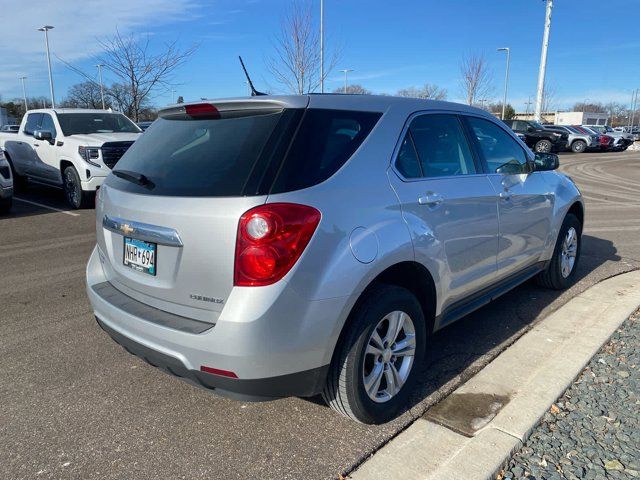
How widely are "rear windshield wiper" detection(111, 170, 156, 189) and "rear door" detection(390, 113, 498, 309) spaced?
132 cm

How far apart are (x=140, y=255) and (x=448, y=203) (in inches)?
71.1

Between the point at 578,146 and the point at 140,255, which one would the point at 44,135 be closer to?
the point at 140,255

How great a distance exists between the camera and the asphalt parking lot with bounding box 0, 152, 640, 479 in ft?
8.24

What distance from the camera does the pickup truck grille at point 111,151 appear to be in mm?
9484

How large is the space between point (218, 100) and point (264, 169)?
2.32 ft

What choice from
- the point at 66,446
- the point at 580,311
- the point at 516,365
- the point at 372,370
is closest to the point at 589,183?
the point at 580,311

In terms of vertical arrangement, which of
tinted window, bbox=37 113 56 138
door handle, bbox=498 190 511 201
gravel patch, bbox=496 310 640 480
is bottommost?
gravel patch, bbox=496 310 640 480

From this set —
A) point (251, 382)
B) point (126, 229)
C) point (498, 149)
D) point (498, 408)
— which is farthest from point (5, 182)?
point (498, 408)

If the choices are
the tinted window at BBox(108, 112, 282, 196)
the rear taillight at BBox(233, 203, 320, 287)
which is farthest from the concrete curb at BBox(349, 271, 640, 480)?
the tinted window at BBox(108, 112, 282, 196)

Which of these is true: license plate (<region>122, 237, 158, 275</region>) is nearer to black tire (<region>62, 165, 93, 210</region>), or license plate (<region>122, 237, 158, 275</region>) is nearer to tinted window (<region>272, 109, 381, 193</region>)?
tinted window (<region>272, 109, 381, 193</region>)

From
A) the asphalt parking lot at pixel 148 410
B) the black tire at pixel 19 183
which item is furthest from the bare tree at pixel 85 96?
the asphalt parking lot at pixel 148 410

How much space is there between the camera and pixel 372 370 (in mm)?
2766

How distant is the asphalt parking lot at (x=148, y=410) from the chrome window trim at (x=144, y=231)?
1.05m

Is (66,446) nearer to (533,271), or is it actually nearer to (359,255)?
(359,255)
